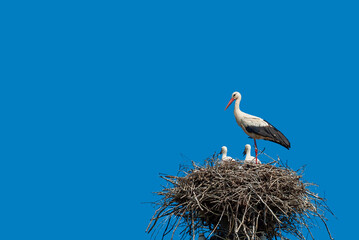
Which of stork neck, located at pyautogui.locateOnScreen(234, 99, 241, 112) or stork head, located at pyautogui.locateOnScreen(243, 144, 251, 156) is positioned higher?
stork neck, located at pyautogui.locateOnScreen(234, 99, 241, 112)

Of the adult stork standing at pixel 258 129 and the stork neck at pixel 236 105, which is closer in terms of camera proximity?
the adult stork standing at pixel 258 129

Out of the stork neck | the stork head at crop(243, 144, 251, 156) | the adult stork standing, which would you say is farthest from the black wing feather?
the stork neck

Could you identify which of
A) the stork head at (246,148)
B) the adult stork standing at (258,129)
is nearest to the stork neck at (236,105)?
the adult stork standing at (258,129)

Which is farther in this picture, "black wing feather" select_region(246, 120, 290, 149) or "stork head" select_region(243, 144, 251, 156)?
"stork head" select_region(243, 144, 251, 156)

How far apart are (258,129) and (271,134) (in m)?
0.23

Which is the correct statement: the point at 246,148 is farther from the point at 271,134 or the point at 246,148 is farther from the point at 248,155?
the point at 271,134

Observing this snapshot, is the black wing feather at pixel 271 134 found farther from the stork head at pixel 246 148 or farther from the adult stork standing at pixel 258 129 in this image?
the stork head at pixel 246 148

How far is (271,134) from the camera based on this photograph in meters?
13.6

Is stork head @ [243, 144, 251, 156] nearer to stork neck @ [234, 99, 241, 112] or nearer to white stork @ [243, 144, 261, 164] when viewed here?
white stork @ [243, 144, 261, 164]

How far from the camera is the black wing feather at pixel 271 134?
1352 cm

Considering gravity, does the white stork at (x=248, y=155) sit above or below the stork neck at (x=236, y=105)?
below

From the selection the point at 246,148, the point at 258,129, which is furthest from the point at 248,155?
the point at 258,129

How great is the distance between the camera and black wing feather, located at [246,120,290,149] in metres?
13.5

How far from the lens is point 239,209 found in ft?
38.4
